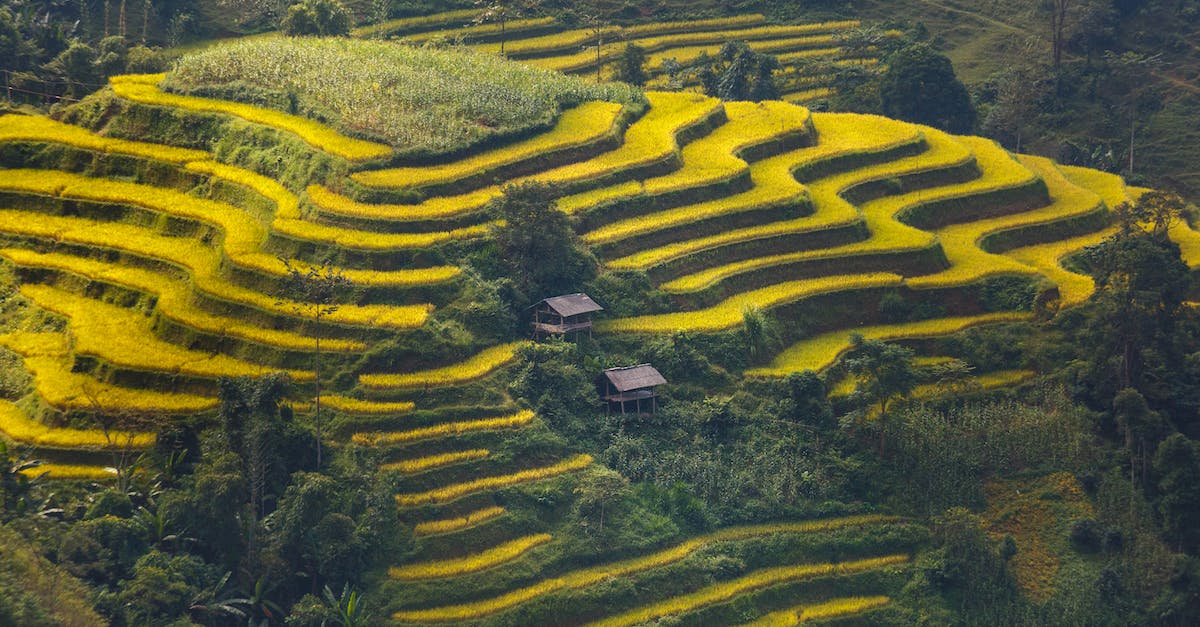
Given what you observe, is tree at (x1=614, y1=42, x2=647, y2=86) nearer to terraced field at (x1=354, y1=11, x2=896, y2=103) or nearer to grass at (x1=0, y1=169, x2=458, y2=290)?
terraced field at (x1=354, y1=11, x2=896, y2=103)

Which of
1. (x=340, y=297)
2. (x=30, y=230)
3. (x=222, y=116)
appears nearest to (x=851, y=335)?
(x=340, y=297)

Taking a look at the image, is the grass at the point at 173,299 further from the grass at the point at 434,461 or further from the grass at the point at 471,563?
the grass at the point at 471,563

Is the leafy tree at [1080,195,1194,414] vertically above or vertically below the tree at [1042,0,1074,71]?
below

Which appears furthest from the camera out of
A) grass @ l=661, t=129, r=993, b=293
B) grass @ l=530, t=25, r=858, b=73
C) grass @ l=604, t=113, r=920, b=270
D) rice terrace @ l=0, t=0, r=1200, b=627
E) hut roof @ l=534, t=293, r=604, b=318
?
grass @ l=530, t=25, r=858, b=73

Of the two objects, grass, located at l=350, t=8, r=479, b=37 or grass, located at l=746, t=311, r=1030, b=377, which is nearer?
grass, located at l=746, t=311, r=1030, b=377

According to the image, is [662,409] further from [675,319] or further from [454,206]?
[454,206]

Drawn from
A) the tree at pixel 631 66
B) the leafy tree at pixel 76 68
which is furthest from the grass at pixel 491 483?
the tree at pixel 631 66

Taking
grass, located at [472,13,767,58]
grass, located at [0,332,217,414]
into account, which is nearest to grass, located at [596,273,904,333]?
grass, located at [0,332,217,414]
